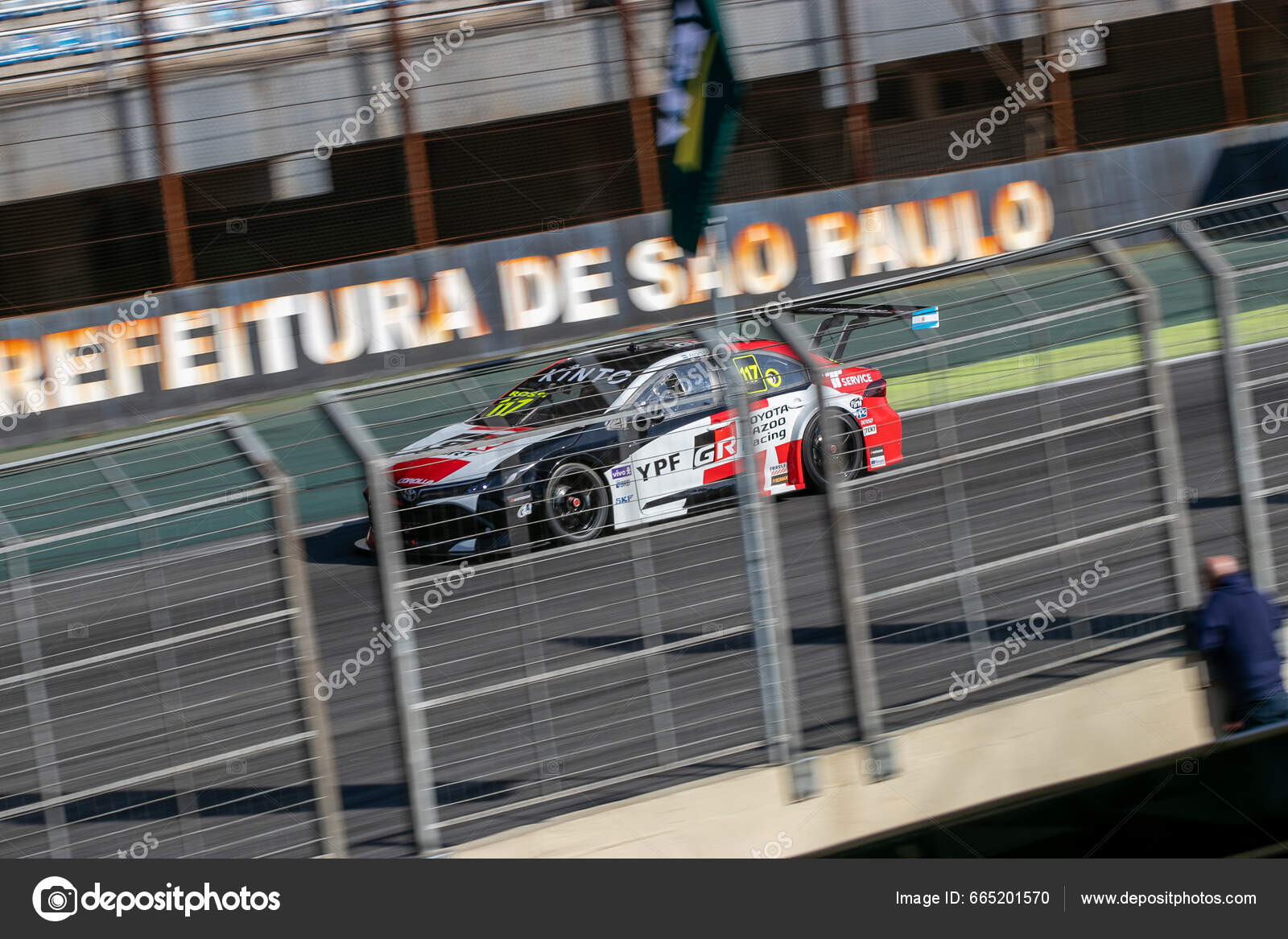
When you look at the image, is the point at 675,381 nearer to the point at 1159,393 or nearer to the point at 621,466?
the point at 1159,393

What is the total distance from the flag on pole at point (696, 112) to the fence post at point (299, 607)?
57.9 inches

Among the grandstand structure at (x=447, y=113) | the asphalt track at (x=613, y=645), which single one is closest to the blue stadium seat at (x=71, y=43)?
the grandstand structure at (x=447, y=113)

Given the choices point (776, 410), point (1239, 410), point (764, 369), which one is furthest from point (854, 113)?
point (1239, 410)

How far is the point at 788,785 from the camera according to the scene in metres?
4.48

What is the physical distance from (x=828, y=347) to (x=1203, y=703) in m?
2.01

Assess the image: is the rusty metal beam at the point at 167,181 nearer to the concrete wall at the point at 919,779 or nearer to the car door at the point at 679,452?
the car door at the point at 679,452

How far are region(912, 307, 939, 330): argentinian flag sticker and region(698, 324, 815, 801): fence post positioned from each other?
2.24 ft

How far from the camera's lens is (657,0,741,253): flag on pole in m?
3.92

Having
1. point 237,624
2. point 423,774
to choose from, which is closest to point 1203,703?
point 423,774

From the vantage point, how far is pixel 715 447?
4398mm

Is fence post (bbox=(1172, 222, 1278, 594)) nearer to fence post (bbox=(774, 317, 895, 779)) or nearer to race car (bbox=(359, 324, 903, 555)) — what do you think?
race car (bbox=(359, 324, 903, 555))

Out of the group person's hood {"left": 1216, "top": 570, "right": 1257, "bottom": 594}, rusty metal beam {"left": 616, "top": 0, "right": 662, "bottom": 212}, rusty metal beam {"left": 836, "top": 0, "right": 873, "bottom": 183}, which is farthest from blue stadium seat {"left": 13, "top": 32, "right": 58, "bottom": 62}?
person's hood {"left": 1216, "top": 570, "right": 1257, "bottom": 594}

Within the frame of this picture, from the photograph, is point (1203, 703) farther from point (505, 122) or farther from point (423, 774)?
point (505, 122)
